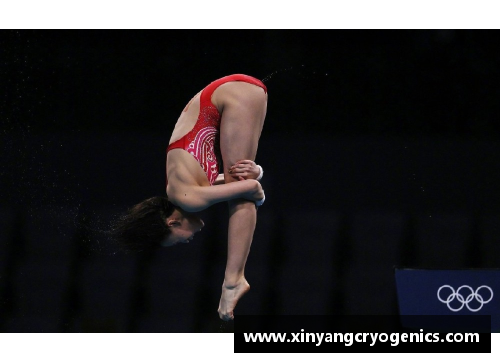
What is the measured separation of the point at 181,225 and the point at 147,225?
0.17 metres

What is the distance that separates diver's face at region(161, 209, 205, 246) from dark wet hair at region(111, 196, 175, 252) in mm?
22

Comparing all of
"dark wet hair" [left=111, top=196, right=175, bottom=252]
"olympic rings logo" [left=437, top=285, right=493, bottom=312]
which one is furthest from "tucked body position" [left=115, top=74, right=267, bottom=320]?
"olympic rings logo" [left=437, top=285, right=493, bottom=312]

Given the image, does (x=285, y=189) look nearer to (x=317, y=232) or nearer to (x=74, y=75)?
(x=317, y=232)

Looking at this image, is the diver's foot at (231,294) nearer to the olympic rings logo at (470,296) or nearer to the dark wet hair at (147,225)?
the dark wet hair at (147,225)

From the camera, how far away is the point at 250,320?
15.0 feet

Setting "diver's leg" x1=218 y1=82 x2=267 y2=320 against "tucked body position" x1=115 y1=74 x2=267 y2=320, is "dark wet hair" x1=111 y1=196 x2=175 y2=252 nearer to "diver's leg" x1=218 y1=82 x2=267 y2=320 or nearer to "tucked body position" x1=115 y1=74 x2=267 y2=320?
"tucked body position" x1=115 y1=74 x2=267 y2=320

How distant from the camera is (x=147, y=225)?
3604 millimetres

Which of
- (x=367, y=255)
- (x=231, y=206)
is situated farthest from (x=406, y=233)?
(x=231, y=206)

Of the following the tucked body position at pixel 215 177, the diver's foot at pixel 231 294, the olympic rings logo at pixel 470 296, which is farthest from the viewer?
the olympic rings logo at pixel 470 296

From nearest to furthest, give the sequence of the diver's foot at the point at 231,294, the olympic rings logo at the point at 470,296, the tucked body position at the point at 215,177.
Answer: the tucked body position at the point at 215,177 < the diver's foot at the point at 231,294 < the olympic rings logo at the point at 470,296

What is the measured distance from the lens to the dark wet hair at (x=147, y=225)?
11.8 feet

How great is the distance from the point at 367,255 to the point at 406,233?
312 mm

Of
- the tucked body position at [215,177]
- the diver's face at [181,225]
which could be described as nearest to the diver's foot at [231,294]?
the tucked body position at [215,177]

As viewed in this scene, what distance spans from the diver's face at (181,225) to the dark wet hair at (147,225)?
0.07 ft
